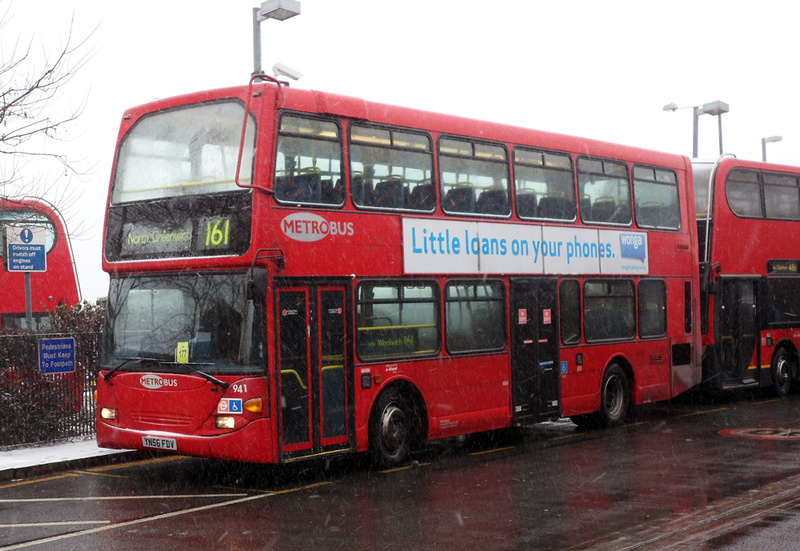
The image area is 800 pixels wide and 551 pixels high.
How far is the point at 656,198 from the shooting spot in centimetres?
1623

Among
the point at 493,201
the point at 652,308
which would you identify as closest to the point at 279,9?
the point at 493,201

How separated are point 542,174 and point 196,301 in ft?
18.9

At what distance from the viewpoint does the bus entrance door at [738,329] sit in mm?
18500

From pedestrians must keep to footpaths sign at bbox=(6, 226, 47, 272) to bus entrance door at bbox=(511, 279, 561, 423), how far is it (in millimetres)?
6641

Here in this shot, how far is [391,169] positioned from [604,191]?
15.7 ft

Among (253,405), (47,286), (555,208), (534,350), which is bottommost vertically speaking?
(253,405)

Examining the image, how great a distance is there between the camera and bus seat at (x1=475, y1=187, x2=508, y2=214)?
42.3ft

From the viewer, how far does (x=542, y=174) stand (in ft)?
45.6

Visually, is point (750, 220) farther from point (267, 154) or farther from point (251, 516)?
point (251, 516)

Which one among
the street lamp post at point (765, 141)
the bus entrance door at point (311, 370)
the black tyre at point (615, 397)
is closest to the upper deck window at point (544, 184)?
the black tyre at point (615, 397)

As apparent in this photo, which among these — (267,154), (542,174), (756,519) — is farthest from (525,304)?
(756,519)

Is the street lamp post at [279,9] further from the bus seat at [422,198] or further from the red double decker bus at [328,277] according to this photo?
the bus seat at [422,198]

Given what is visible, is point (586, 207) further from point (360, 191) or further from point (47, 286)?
point (47, 286)

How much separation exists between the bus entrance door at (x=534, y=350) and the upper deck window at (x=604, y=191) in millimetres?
1476
